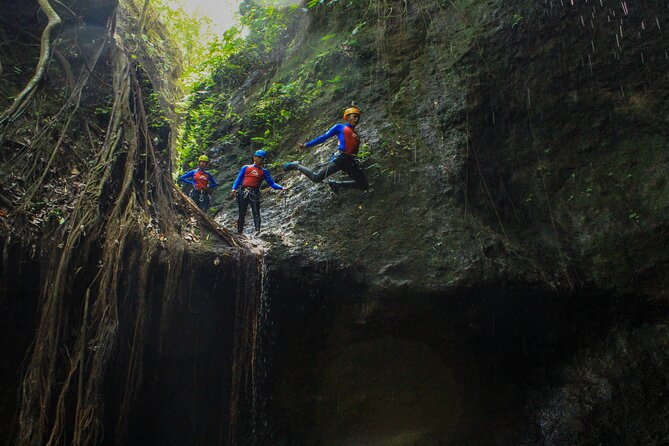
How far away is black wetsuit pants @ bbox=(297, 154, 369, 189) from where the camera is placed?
274 inches

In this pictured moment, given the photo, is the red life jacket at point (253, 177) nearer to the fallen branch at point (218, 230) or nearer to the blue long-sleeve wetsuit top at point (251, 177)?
the blue long-sleeve wetsuit top at point (251, 177)

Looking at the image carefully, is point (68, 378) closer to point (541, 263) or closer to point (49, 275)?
point (49, 275)

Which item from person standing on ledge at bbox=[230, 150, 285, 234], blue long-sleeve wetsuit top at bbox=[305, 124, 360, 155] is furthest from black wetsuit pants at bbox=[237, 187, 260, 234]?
blue long-sleeve wetsuit top at bbox=[305, 124, 360, 155]

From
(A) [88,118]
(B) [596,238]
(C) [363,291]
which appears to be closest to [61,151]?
(A) [88,118]

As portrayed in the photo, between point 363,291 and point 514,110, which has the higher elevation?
point 514,110

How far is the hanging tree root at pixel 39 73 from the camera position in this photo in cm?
517

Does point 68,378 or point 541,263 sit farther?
point 541,263

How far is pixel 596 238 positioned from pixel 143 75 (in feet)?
24.5

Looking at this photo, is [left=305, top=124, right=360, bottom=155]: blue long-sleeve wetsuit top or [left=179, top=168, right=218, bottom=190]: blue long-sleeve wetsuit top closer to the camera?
[left=305, top=124, right=360, bottom=155]: blue long-sleeve wetsuit top

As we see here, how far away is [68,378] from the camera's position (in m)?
4.23

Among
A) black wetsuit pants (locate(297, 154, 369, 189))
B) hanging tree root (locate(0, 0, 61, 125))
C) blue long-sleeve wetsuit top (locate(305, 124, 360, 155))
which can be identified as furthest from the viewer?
black wetsuit pants (locate(297, 154, 369, 189))

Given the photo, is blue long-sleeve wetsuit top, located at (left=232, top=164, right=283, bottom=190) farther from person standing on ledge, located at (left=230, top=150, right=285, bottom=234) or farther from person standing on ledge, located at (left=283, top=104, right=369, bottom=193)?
person standing on ledge, located at (left=283, top=104, right=369, bottom=193)

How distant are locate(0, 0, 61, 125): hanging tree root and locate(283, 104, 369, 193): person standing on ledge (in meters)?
3.37

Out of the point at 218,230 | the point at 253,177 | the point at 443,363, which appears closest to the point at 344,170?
the point at 253,177
